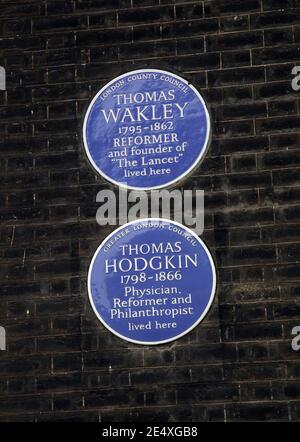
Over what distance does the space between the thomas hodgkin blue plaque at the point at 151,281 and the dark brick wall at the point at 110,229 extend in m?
0.13

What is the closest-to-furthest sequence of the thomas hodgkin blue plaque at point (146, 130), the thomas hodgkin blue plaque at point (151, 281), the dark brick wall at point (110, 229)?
the dark brick wall at point (110, 229)
the thomas hodgkin blue plaque at point (151, 281)
the thomas hodgkin blue plaque at point (146, 130)

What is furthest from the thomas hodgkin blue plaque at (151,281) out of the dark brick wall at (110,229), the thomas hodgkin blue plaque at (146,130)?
the thomas hodgkin blue plaque at (146,130)

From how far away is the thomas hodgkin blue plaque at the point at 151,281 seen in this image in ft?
45.3

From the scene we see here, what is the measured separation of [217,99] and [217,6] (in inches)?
45.0

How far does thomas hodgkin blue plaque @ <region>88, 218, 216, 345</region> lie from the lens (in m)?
13.8

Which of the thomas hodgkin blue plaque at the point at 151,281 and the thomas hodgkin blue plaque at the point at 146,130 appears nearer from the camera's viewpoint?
the thomas hodgkin blue plaque at the point at 151,281

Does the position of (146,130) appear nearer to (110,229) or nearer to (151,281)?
(110,229)

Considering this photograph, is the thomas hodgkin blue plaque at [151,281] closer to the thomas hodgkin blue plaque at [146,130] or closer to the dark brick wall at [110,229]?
the dark brick wall at [110,229]

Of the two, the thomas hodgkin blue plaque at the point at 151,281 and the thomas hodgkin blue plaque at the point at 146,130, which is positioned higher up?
the thomas hodgkin blue plaque at the point at 146,130

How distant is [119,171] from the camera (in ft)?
47.1

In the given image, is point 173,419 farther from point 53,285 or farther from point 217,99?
point 217,99

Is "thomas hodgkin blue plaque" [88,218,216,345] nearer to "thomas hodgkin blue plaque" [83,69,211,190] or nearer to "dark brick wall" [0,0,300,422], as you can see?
"dark brick wall" [0,0,300,422]

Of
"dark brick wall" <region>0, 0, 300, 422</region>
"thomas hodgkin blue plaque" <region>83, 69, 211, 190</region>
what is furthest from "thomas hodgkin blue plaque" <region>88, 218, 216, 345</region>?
"thomas hodgkin blue plaque" <region>83, 69, 211, 190</region>

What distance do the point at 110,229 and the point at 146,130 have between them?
120 cm
